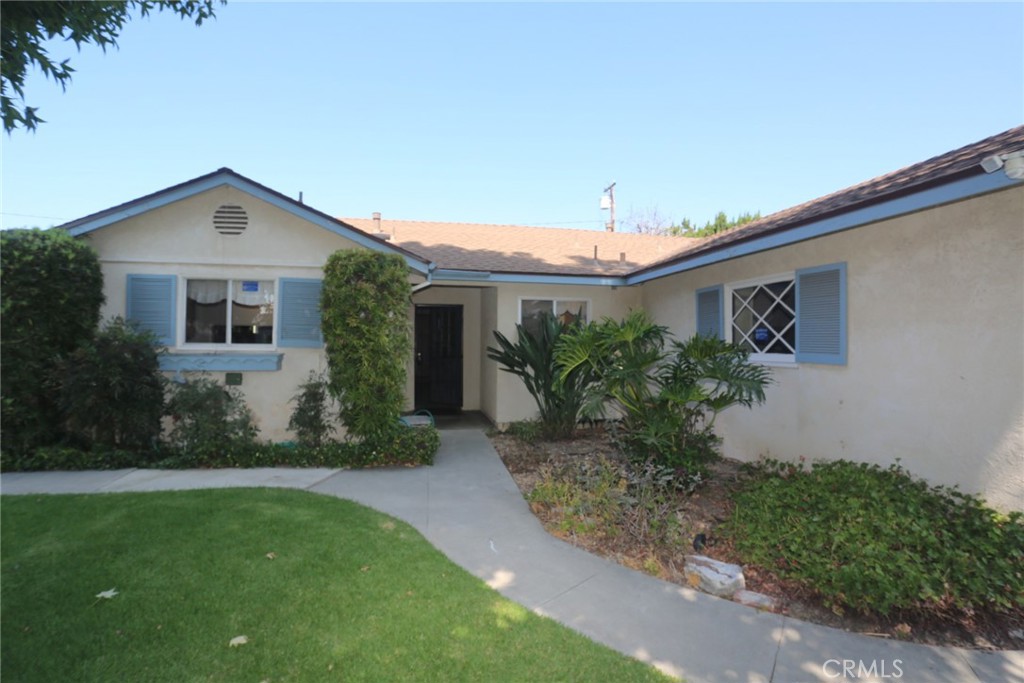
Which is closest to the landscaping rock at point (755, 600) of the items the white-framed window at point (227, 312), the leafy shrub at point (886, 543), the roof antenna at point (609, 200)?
the leafy shrub at point (886, 543)

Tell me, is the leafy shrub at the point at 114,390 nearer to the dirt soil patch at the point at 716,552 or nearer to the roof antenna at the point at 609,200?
the dirt soil patch at the point at 716,552

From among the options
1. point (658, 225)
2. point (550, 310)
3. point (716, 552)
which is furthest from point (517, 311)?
point (658, 225)

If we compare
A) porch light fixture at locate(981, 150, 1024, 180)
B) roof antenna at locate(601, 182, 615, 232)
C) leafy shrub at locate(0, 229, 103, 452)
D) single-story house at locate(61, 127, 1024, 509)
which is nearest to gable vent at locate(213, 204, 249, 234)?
single-story house at locate(61, 127, 1024, 509)

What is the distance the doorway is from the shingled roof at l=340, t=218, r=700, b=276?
160cm

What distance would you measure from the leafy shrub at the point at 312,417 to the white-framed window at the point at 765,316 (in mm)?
6073

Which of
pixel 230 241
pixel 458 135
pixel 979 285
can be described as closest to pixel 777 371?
pixel 979 285

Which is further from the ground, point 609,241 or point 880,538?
point 609,241

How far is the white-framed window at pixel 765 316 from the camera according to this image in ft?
20.9

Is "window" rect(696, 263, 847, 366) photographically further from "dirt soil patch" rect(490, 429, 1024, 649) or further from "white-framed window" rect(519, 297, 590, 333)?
"white-framed window" rect(519, 297, 590, 333)

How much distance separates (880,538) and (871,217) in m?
2.75

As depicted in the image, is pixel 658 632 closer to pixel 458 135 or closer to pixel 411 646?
pixel 411 646

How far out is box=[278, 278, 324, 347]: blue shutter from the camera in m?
7.68

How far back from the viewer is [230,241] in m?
7.66

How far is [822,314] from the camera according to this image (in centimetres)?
578
